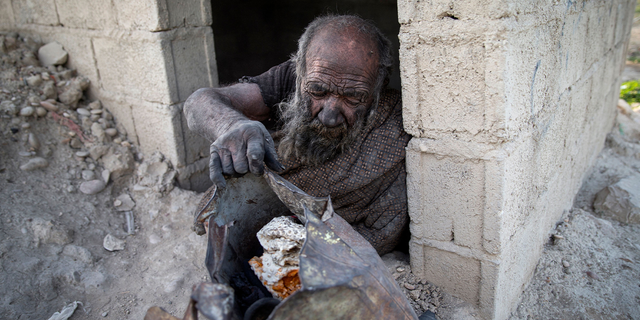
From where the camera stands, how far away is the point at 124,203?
105 inches

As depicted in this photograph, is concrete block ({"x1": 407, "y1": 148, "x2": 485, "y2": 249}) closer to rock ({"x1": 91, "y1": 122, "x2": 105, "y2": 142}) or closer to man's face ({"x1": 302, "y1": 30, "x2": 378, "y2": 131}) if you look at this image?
man's face ({"x1": 302, "y1": 30, "x2": 378, "y2": 131})

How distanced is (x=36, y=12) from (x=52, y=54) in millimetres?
355

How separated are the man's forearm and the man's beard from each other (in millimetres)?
304

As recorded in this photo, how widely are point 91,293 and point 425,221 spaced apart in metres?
1.73

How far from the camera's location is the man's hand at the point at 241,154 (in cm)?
150

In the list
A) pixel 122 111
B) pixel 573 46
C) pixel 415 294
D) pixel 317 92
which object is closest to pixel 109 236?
pixel 122 111

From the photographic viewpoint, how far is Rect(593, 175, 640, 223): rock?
271 centimetres

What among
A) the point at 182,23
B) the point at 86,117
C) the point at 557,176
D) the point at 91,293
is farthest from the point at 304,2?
the point at 91,293

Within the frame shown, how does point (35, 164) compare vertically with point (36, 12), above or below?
below

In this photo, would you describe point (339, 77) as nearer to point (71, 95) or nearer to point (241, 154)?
point (241, 154)

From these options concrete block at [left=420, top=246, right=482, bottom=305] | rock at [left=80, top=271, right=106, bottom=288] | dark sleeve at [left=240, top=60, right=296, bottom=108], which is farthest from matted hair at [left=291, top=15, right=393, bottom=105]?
rock at [left=80, top=271, right=106, bottom=288]

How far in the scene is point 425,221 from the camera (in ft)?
6.28

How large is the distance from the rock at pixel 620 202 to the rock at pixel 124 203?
3178 mm

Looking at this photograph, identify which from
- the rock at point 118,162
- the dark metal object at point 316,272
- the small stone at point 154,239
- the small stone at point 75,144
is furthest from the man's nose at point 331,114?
the small stone at point 75,144
